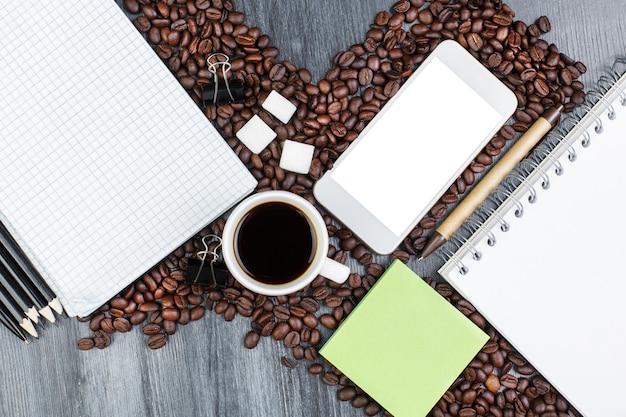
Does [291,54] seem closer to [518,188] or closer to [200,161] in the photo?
[200,161]

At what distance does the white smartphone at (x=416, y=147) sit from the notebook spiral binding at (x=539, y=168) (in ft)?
0.29

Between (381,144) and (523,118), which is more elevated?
(523,118)

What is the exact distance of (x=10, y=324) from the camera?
94cm

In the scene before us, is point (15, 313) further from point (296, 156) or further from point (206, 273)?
point (296, 156)

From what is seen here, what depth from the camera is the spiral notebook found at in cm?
97

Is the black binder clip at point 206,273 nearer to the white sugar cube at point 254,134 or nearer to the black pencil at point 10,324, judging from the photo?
the white sugar cube at point 254,134

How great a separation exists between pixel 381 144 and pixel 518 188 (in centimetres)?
25

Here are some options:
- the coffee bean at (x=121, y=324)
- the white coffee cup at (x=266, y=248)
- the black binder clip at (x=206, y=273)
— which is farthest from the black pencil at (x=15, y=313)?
the white coffee cup at (x=266, y=248)

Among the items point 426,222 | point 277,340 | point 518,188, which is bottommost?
point 277,340

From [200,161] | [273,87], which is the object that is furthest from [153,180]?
[273,87]

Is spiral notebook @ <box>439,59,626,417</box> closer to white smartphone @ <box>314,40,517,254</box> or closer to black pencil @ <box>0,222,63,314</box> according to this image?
white smartphone @ <box>314,40,517,254</box>

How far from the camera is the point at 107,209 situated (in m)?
0.93

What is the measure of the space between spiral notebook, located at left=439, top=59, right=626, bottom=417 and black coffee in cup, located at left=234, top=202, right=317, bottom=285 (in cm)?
28

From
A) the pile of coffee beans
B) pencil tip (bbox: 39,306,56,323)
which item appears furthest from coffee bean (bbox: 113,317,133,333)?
pencil tip (bbox: 39,306,56,323)
